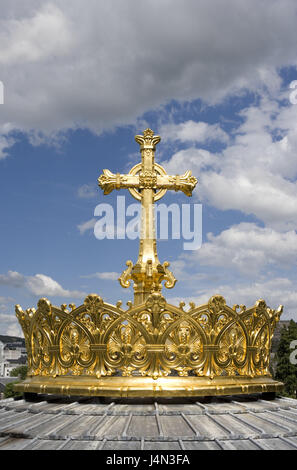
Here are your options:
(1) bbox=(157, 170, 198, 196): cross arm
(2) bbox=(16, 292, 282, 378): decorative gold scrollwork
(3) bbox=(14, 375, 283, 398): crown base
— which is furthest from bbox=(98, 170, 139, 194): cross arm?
(3) bbox=(14, 375, 283, 398): crown base

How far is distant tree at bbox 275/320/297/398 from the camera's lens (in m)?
42.3

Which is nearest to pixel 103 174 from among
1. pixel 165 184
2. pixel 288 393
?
pixel 165 184

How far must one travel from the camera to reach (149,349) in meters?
6.16

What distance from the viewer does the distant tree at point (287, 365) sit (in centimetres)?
4234

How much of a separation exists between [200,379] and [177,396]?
445mm

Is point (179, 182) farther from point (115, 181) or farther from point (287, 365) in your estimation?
point (287, 365)

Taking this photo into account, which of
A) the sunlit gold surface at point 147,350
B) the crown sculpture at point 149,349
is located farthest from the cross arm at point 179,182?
the sunlit gold surface at point 147,350

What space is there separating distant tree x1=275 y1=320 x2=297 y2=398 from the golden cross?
124ft

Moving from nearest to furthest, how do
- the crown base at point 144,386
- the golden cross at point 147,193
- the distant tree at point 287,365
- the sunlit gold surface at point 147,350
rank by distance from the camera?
1. the crown base at point 144,386
2. the sunlit gold surface at point 147,350
3. the golden cross at point 147,193
4. the distant tree at point 287,365

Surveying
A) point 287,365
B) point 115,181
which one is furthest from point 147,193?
point 287,365

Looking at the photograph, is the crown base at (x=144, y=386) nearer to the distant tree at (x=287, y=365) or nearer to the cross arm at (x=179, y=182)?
the cross arm at (x=179, y=182)

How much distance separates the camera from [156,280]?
782 cm

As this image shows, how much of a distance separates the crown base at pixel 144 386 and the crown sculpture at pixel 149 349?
0.01 meters
